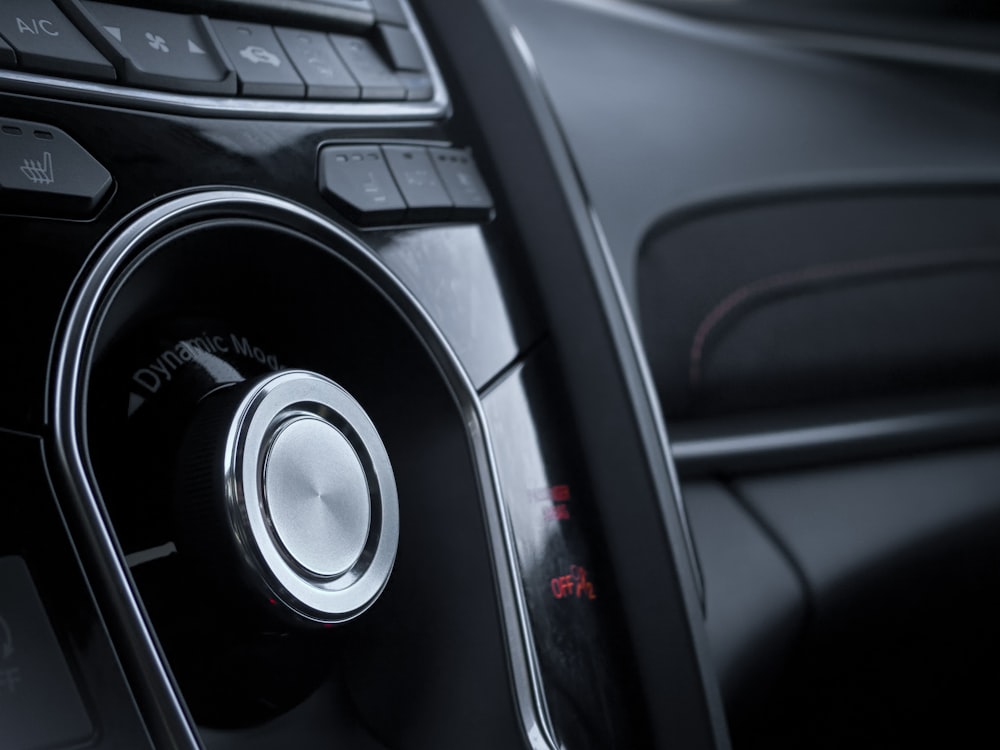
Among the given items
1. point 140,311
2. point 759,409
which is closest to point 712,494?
point 759,409

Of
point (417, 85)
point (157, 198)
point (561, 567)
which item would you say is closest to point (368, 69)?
point (417, 85)

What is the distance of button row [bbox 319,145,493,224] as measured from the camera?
20.8 inches

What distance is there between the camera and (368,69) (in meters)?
0.58

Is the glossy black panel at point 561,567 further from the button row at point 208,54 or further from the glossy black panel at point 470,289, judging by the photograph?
the button row at point 208,54

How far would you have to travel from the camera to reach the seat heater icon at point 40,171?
402 mm

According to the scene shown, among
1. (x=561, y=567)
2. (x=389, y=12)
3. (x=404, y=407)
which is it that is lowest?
(x=561, y=567)

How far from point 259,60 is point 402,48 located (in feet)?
0.36

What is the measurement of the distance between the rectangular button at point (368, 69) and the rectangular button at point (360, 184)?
0.04 m

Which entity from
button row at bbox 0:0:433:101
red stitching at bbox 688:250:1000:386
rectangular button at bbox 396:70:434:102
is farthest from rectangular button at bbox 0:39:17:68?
red stitching at bbox 688:250:1000:386

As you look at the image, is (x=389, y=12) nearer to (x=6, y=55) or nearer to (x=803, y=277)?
(x=6, y=55)

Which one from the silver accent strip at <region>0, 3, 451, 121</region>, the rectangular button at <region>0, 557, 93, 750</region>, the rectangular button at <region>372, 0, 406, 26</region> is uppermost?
the rectangular button at <region>372, 0, 406, 26</region>

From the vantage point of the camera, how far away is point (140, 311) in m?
0.48

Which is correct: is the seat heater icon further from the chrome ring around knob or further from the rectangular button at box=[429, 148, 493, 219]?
the rectangular button at box=[429, 148, 493, 219]

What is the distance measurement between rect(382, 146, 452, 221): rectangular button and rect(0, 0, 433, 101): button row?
0.03 metres
